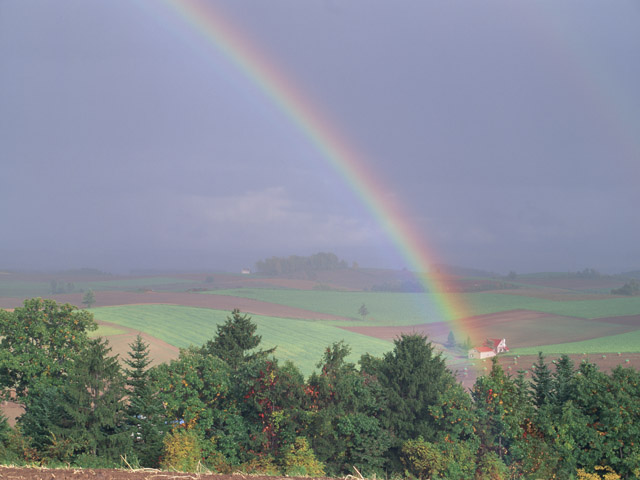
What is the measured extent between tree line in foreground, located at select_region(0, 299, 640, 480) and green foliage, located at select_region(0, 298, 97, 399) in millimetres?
111

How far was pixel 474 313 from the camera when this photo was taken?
556 ft

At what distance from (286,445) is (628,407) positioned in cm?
2065

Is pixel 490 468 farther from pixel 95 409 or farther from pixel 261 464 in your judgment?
pixel 95 409

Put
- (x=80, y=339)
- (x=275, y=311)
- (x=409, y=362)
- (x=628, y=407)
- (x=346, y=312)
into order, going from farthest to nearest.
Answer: (x=346, y=312) → (x=275, y=311) → (x=80, y=339) → (x=409, y=362) → (x=628, y=407)

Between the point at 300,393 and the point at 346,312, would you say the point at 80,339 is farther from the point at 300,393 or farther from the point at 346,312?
the point at 346,312

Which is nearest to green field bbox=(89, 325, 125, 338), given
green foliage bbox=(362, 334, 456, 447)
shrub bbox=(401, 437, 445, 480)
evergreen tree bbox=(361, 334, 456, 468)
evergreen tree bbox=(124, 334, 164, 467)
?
evergreen tree bbox=(124, 334, 164, 467)

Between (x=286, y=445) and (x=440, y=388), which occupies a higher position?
(x=440, y=388)

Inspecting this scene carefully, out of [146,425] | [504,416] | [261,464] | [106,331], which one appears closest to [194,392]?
[146,425]

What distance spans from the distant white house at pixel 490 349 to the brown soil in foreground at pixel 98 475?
11781 centimetres

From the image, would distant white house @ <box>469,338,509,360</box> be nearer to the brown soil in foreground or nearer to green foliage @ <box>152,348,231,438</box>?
green foliage @ <box>152,348,231,438</box>

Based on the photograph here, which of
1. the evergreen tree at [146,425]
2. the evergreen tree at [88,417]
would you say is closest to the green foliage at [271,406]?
the evergreen tree at [146,425]

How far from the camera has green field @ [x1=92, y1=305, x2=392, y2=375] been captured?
112125 millimetres

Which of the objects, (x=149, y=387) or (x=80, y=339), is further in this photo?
(x=80, y=339)

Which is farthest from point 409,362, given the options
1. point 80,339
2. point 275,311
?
point 275,311
